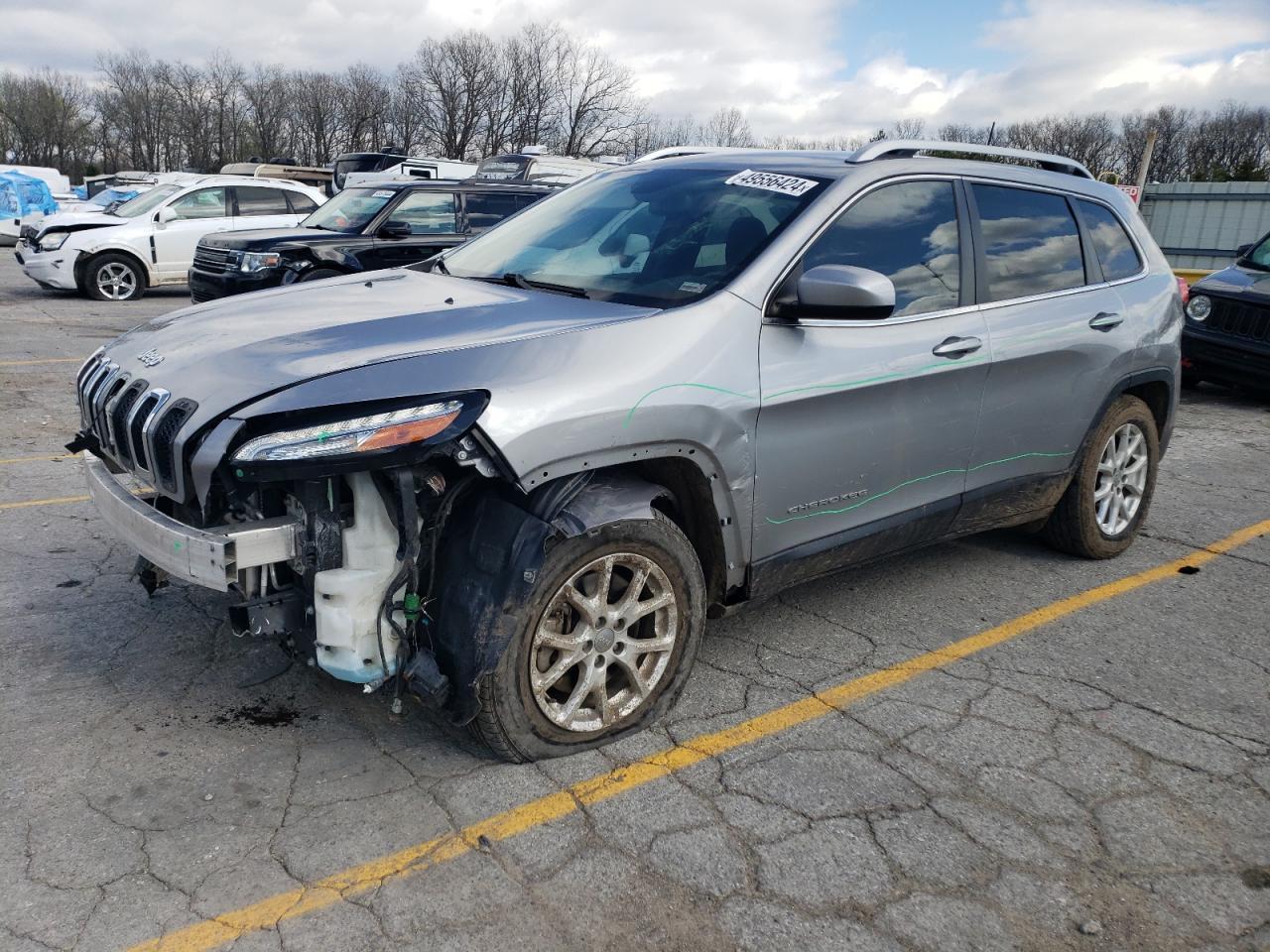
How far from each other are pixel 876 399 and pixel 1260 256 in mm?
9103

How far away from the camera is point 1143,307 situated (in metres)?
4.89

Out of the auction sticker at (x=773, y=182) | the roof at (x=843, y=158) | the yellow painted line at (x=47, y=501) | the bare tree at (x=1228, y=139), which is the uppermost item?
the bare tree at (x=1228, y=139)

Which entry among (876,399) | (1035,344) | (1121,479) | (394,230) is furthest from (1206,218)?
(876,399)

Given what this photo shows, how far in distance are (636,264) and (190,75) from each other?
255ft

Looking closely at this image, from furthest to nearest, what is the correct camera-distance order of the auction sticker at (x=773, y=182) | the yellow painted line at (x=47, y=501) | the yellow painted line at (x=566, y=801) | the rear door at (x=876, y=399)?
the yellow painted line at (x=47, y=501) → the auction sticker at (x=773, y=182) → the rear door at (x=876, y=399) → the yellow painted line at (x=566, y=801)

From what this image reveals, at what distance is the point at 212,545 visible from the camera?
2672 millimetres

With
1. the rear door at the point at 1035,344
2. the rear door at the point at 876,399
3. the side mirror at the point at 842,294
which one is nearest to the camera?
the side mirror at the point at 842,294

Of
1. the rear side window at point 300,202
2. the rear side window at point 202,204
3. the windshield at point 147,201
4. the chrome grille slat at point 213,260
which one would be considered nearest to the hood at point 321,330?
the chrome grille slat at point 213,260

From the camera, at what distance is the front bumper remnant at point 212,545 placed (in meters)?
2.69

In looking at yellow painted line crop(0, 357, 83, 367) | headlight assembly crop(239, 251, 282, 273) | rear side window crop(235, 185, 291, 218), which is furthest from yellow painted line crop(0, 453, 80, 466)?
rear side window crop(235, 185, 291, 218)

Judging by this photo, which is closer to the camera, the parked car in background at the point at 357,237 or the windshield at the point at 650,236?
the windshield at the point at 650,236

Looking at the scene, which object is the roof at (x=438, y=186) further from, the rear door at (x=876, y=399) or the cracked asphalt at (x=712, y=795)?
the rear door at (x=876, y=399)

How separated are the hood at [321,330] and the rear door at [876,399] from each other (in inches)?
24.5

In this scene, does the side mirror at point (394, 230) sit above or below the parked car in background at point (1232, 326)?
above
